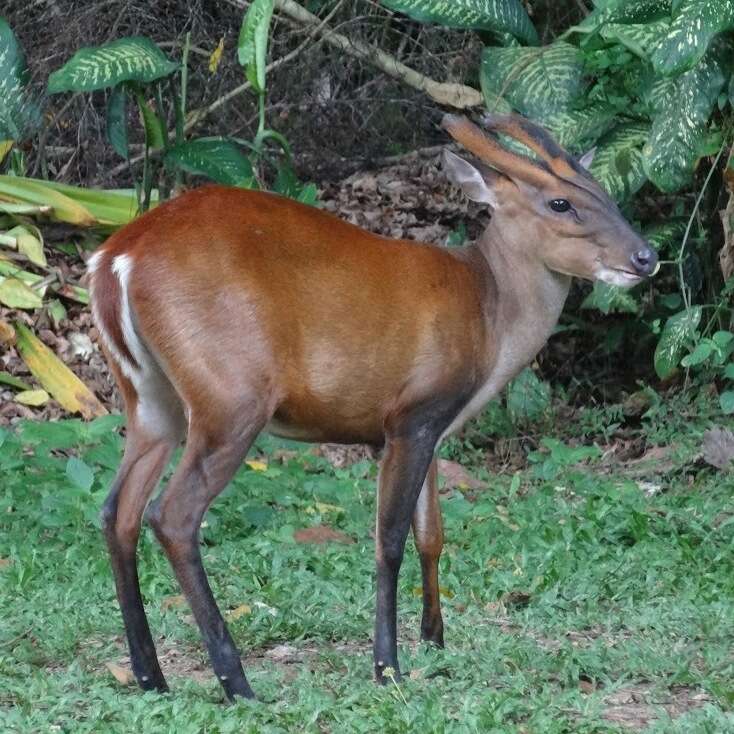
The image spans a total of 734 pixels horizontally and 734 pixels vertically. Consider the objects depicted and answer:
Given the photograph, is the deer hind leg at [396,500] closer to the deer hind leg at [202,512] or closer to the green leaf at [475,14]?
the deer hind leg at [202,512]

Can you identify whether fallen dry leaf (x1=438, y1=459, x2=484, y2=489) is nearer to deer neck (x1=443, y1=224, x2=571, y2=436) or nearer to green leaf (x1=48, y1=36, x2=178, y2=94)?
deer neck (x1=443, y1=224, x2=571, y2=436)

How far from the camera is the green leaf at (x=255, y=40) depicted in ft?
24.5

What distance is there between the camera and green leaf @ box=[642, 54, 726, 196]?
22.6ft

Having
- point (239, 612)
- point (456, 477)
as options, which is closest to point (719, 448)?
point (456, 477)

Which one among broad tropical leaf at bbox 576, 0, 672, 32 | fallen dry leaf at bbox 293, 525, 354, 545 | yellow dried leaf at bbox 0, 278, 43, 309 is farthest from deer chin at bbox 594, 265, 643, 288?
yellow dried leaf at bbox 0, 278, 43, 309

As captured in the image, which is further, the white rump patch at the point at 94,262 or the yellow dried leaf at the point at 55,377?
the yellow dried leaf at the point at 55,377

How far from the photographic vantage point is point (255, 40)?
7.50 m

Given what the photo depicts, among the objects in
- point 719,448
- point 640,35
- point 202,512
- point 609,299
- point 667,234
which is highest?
point 640,35

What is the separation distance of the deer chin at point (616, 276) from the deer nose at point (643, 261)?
0.03 m

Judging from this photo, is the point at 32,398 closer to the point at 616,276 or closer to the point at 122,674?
the point at 122,674

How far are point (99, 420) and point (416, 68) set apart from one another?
12.0ft

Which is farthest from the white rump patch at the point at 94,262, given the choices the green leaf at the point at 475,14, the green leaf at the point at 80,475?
the green leaf at the point at 475,14

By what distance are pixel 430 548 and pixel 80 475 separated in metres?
1.98

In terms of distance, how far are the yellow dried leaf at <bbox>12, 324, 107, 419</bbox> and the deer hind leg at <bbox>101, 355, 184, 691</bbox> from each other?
3495 mm
